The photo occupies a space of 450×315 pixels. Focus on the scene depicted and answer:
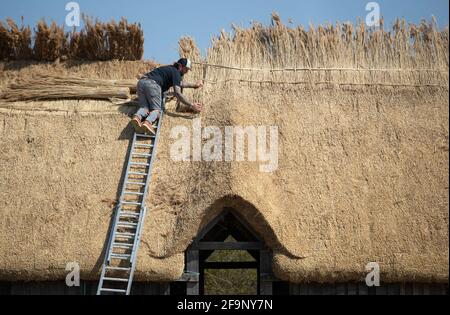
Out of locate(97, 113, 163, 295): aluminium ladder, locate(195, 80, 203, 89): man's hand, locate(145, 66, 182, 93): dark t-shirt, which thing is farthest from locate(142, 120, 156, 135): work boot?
locate(195, 80, 203, 89): man's hand

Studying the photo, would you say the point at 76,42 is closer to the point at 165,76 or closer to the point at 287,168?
the point at 165,76

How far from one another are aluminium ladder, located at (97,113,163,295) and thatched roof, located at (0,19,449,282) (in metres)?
0.14

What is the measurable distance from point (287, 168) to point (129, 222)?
7.45ft

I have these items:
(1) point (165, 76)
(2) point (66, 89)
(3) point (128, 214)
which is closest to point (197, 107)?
(1) point (165, 76)

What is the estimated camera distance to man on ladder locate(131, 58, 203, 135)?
30.7 ft

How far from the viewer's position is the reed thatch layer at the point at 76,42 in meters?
11.1

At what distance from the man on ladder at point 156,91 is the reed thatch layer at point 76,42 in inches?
61.6

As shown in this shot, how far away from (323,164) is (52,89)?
4.39m

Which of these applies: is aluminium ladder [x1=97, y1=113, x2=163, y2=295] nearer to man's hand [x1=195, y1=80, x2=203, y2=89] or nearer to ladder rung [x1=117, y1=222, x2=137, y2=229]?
ladder rung [x1=117, y1=222, x2=137, y2=229]

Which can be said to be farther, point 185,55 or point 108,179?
point 185,55

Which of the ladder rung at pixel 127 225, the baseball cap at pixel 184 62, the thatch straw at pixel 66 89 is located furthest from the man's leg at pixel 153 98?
the ladder rung at pixel 127 225
